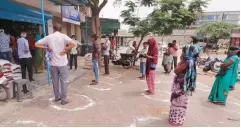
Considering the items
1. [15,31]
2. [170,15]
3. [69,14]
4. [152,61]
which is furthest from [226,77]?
[69,14]

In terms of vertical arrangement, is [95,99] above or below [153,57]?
below

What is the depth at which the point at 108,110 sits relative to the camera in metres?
3.96

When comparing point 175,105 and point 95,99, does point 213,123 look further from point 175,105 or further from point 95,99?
point 95,99

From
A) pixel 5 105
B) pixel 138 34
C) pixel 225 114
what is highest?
pixel 138 34

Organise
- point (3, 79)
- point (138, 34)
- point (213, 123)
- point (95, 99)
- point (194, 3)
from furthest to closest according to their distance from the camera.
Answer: point (138, 34) → point (194, 3) → point (95, 99) → point (3, 79) → point (213, 123)

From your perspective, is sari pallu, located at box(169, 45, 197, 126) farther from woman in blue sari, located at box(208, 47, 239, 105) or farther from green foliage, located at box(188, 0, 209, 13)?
green foliage, located at box(188, 0, 209, 13)

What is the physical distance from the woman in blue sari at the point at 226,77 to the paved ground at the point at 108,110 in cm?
26

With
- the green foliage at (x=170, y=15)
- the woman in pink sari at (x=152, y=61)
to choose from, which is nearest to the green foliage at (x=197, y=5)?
the green foliage at (x=170, y=15)

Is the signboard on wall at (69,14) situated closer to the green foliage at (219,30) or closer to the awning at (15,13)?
the awning at (15,13)

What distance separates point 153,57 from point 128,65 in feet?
14.9

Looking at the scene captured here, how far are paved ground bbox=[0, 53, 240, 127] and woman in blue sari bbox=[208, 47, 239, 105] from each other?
0.26 meters

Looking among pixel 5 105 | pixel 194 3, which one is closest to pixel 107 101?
pixel 5 105

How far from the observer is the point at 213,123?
3660mm

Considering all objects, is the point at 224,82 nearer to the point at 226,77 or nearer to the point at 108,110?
the point at 226,77
